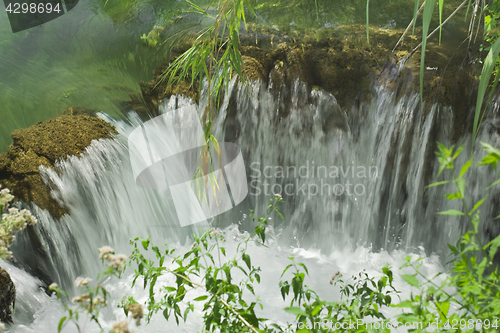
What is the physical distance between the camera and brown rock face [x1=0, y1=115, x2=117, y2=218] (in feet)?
8.93

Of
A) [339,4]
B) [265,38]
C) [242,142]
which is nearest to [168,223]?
[242,142]

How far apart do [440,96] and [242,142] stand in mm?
1933

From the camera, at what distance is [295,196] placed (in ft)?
12.5

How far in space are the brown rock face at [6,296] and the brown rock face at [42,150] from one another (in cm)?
57

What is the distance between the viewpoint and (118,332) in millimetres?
828

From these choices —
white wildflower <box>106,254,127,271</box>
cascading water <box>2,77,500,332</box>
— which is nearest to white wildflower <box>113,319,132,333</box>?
white wildflower <box>106,254,127,271</box>

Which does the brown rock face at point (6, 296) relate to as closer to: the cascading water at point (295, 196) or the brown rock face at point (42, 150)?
the cascading water at point (295, 196)

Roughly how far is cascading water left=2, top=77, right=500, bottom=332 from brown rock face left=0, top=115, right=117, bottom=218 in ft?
0.25

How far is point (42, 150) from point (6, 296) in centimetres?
118

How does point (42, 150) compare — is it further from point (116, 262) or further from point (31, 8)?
point (31, 8)

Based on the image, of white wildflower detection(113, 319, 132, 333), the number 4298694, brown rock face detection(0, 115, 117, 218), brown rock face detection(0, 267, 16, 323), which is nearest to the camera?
white wildflower detection(113, 319, 132, 333)

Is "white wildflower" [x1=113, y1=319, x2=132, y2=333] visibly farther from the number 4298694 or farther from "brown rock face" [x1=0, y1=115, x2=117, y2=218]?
the number 4298694

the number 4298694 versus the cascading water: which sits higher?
the number 4298694

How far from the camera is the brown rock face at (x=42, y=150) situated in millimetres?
2721
